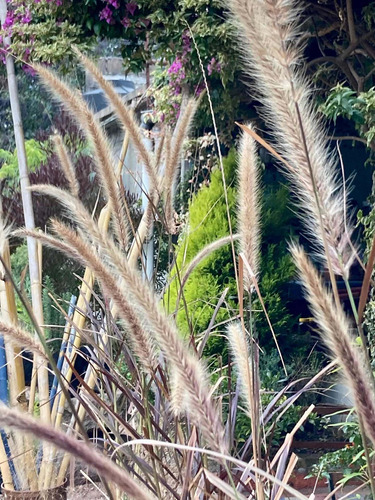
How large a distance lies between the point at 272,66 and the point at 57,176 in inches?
243

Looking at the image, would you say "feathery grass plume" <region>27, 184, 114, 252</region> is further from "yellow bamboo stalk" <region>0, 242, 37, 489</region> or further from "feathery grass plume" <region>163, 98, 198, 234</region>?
"yellow bamboo stalk" <region>0, 242, 37, 489</region>

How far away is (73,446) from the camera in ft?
1.97

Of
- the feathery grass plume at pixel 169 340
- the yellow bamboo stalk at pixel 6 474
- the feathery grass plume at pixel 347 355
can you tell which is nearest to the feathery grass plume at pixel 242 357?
the feathery grass plume at pixel 169 340

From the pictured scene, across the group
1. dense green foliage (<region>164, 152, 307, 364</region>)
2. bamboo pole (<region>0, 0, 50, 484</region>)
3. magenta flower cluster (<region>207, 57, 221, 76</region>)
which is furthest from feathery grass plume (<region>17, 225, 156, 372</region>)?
magenta flower cluster (<region>207, 57, 221, 76</region>)

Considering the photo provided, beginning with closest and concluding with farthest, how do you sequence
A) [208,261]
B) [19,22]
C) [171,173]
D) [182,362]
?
[182,362]
[171,173]
[208,261]
[19,22]

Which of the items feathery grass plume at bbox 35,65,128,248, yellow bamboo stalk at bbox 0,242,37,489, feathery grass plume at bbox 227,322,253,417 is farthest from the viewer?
yellow bamboo stalk at bbox 0,242,37,489

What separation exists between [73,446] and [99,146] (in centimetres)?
94

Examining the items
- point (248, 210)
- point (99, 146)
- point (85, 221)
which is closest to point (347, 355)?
point (248, 210)

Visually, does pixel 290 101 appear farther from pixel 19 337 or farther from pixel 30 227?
pixel 30 227

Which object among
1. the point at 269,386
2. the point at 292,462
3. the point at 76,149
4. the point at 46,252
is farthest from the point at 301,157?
the point at 76,149

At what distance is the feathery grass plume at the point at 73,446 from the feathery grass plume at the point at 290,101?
1.12 feet

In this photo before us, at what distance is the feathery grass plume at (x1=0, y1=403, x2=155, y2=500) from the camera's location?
595 mm

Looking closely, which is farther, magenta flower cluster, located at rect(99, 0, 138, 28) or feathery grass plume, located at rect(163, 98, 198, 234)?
magenta flower cluster, located at rect(99, 0, 138, 28)

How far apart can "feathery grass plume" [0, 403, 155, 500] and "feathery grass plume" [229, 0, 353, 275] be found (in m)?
0.34
